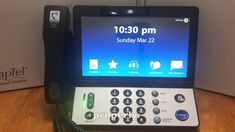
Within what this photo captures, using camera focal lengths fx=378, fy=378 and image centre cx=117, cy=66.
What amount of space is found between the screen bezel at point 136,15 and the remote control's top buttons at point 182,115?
0.25 ft

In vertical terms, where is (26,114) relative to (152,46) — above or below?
below

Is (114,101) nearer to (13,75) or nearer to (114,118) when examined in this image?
(114,118)

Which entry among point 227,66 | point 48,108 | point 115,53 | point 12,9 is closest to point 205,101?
point 227,66

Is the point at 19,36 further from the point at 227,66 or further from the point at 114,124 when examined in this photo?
the point at 227,66

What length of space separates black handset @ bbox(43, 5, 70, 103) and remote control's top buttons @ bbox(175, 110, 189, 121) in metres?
0.24

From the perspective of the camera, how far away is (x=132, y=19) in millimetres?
826

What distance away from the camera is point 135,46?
0.84 m

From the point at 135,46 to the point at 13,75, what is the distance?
0.31 metres

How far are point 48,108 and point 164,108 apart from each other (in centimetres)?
27

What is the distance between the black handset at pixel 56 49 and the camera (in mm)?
790

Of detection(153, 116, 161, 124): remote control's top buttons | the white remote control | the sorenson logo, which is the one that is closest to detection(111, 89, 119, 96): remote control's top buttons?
the white remote control

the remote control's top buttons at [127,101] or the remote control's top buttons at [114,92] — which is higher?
the remote control's top buttons at [114,92]

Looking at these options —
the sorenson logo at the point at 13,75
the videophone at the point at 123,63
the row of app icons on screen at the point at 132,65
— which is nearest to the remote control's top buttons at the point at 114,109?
the videophone at the point at 123,63

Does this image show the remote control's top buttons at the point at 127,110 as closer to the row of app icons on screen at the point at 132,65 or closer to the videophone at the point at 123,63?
the videophone at the point at 123,63
